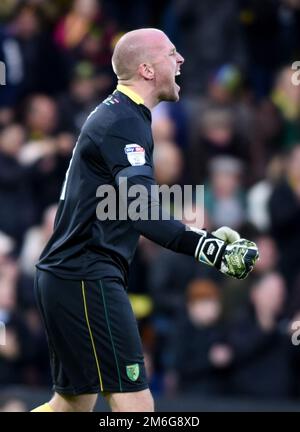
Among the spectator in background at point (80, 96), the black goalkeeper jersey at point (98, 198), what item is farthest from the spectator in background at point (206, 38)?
the black goalkeeper jersey at point (98, 198)

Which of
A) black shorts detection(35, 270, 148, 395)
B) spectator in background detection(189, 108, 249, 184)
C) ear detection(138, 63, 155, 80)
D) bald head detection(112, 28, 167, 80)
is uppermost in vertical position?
bald head detection(112, 28, 167, 80)

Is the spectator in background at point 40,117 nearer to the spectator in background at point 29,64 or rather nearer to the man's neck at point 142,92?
the spectator in background at point 29,64

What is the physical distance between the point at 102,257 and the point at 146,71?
37.9 inches

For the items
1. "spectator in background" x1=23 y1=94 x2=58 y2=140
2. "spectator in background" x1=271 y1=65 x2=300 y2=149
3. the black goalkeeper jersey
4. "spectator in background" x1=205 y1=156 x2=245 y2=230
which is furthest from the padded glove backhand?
"spectator in background" x1=23 y1=94 x2=58 y2=140

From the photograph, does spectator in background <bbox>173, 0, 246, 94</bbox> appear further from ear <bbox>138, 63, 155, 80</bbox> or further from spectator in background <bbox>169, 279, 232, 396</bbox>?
ear <bbox>138, 63, 155, 80</bbox>

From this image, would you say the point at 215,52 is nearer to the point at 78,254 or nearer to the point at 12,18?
the point at 12,18

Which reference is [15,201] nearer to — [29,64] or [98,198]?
[29,64]

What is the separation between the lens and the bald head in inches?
256

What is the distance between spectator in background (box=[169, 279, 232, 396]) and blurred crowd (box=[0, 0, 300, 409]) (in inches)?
0.4

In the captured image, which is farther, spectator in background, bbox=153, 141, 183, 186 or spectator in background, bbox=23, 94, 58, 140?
spectator in background, bbox=23, 94, 58, 140

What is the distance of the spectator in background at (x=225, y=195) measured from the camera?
9.96 m

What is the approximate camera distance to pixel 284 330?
907 centimetres
